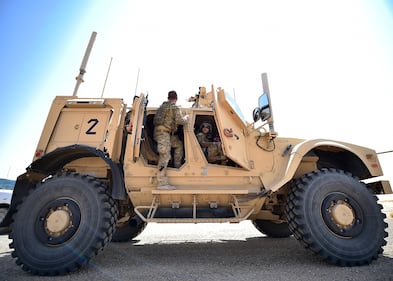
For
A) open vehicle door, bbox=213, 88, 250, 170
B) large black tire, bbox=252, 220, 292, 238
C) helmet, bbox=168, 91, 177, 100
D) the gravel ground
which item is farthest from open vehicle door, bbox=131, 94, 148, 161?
large black tire, bbox=252, 220, 292, 238

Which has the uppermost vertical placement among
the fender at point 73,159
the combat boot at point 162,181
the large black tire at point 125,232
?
the fender at point 73,159

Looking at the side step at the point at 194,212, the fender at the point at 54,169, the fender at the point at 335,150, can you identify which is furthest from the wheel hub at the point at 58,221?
the fender at the point at 335,150

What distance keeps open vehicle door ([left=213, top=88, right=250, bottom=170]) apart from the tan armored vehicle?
2 centimetres

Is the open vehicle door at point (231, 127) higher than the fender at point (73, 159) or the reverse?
higher

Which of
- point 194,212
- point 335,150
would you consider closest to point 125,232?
point 194,212

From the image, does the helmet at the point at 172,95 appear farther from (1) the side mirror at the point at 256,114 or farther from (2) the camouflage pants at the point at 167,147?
(1) the side mirror at the point at 256,114

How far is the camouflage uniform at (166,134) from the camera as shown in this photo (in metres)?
3.68

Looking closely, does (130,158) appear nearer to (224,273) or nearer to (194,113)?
(194,113)

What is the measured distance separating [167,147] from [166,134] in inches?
9.2

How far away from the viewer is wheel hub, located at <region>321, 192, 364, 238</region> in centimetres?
326

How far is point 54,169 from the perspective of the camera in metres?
3.95

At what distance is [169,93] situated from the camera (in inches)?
162

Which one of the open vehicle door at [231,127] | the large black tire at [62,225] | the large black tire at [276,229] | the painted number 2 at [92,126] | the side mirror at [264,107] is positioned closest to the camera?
the large black tire at [62,225]

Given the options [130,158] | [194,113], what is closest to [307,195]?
[194,113]
